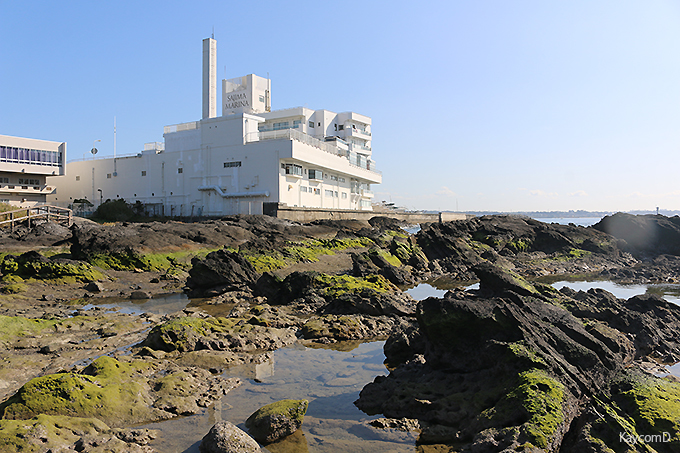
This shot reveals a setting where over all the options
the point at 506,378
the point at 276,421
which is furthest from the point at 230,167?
the point at 506,378

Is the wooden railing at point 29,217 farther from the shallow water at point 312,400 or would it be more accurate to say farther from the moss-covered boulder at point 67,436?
the moss-covered boulder at point 67,436

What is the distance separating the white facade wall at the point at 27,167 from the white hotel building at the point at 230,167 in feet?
11.4

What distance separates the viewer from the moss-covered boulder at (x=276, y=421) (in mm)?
5688

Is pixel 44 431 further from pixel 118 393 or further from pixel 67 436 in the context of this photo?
pixel 118 393

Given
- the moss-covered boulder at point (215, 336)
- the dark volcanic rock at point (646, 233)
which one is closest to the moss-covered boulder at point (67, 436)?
the moss-covered boulder at point (215, 336)

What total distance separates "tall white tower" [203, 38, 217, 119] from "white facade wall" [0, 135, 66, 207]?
20440 mm

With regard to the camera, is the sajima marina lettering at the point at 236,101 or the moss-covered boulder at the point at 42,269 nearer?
the moss-covered boulder at the point at 42,269

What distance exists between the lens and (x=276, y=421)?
577 centimetres

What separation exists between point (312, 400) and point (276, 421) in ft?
4.64

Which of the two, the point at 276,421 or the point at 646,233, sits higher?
the point at 646,233

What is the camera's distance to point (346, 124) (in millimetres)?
76188

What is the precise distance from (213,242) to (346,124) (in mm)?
54533

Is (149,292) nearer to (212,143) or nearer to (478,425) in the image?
(478,425)

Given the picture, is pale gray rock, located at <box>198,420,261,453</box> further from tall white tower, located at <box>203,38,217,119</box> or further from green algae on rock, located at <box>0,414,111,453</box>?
tall white tower, located at <box>203,38,217,119</box>
